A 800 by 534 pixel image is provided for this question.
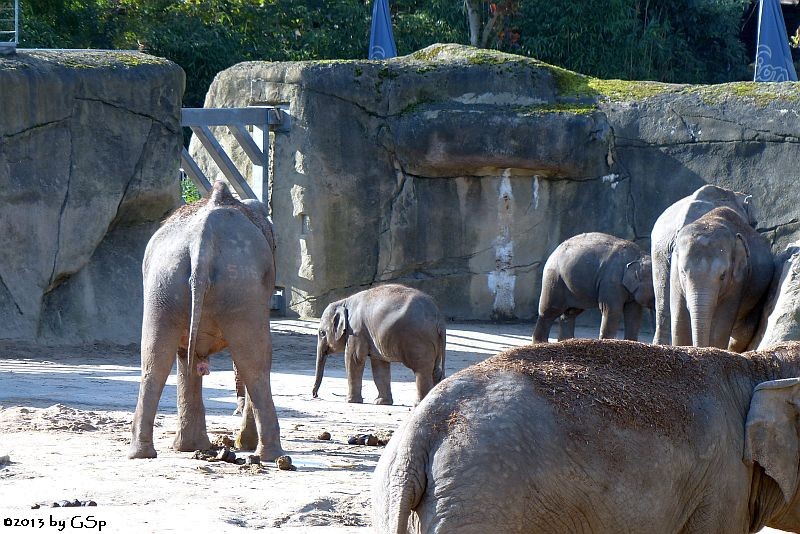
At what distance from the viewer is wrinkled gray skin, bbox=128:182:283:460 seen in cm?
721

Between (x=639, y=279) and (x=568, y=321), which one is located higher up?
(x=639, y=279)

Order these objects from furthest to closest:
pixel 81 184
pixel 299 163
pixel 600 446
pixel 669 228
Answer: pixel 299 163
pixel 81 184
pixel 669 228
pixel 600 446

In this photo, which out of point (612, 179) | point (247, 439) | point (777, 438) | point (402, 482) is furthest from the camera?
point (612, 179)

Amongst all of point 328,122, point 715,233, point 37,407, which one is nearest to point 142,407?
point 37,407

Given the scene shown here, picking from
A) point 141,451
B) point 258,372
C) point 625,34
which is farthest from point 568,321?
point 625,34

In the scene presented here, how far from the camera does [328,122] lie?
1620cm

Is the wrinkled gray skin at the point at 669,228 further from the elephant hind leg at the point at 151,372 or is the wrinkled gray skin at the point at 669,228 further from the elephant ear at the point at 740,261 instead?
the elephant hind leg at the point at 151,372

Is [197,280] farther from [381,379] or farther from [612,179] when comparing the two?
[612,179]

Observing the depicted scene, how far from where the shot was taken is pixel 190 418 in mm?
7688

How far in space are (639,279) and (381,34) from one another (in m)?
7.95

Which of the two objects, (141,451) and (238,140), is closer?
(141,451)

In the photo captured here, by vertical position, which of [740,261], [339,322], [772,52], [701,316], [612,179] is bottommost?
[339,322]

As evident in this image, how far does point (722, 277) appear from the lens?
9.85 m

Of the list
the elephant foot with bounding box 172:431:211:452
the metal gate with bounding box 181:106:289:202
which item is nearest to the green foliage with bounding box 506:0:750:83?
the metal gate with bounding box 181:106:289:202
